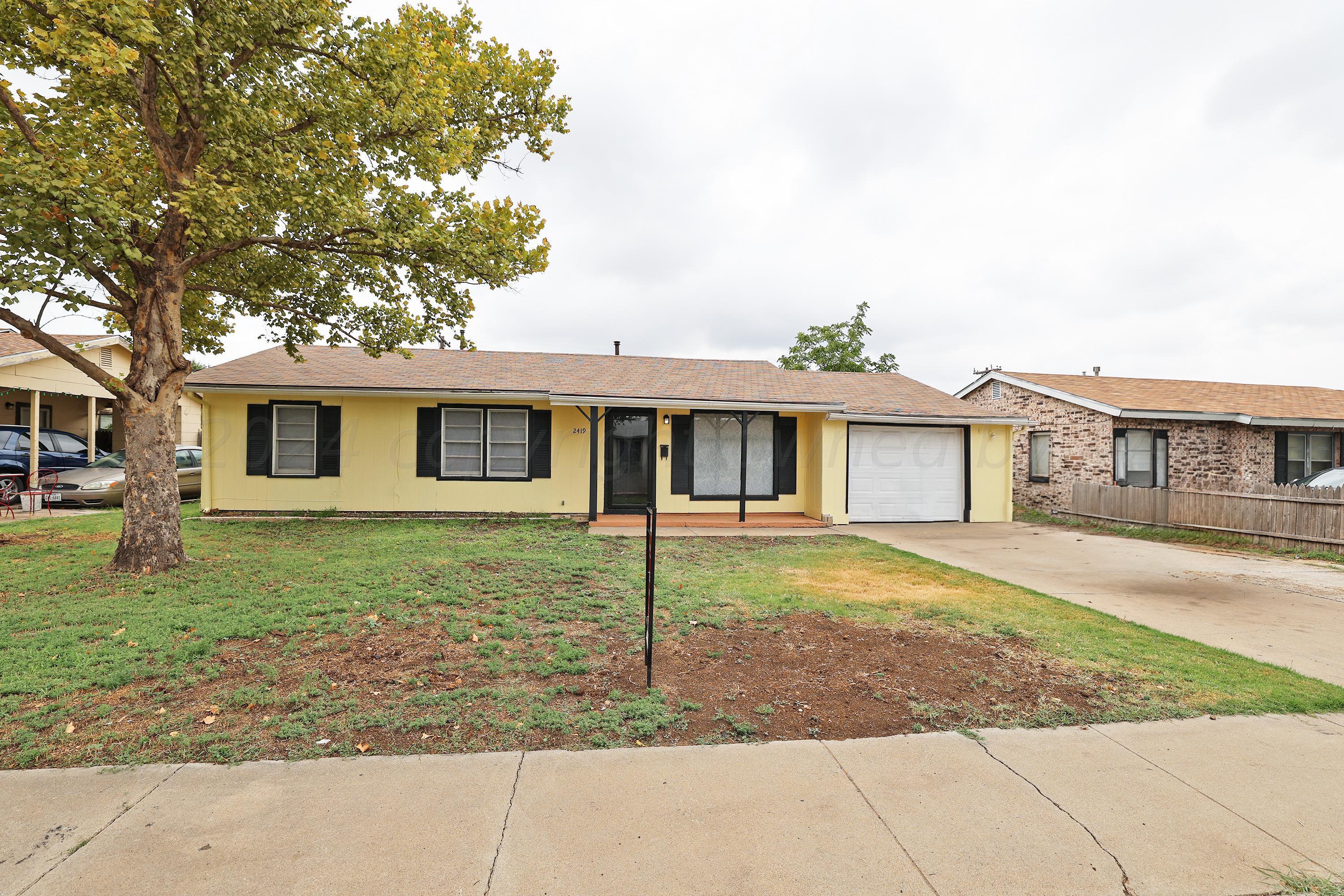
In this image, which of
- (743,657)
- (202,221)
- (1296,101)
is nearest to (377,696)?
(743,657)

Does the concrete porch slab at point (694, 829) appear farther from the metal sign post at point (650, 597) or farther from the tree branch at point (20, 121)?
the tree branch at point (20, 121)

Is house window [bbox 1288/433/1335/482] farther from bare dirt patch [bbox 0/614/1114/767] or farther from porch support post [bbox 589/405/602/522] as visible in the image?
porch support post [bbox 589/405/602/522]

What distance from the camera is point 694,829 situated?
2.49 meters

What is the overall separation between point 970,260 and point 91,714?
75.1ft

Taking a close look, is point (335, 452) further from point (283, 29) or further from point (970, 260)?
point (970, 260)

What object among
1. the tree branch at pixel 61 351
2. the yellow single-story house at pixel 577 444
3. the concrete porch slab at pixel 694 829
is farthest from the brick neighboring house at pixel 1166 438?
the tree branch at pixel 61 351

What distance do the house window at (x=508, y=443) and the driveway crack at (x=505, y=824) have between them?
1028cm

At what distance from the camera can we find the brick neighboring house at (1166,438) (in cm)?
1500

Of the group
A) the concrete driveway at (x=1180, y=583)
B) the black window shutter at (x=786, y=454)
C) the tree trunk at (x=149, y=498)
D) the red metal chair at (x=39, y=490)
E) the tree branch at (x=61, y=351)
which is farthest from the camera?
the black window shutter at (x=786, y=454)

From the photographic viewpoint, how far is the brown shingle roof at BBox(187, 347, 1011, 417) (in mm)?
12242

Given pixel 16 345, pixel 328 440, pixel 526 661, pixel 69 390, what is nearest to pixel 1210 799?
pixel 526 661

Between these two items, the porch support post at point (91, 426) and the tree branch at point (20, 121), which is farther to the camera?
the porch support post at point (91, 426)

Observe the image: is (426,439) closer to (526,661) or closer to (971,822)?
(526,661)

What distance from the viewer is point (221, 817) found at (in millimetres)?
2521
